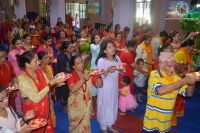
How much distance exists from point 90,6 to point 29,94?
1608 cm

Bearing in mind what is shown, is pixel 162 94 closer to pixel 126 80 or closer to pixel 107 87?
pixel 107 87

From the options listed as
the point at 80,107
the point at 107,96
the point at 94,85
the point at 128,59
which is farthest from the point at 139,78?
the point at 80,107

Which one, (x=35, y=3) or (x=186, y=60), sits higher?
(x=35, y=3)

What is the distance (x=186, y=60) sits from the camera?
4941 mm

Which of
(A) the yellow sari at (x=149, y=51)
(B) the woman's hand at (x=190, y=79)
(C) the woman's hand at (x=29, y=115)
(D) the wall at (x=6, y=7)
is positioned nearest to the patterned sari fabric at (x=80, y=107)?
(C) the woman's hand at (x=29, y=115)

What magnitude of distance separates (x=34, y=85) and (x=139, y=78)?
123 inches

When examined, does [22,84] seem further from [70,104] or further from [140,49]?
[140,49]

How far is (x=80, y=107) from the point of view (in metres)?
3.22

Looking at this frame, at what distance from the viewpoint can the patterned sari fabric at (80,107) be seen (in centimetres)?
318

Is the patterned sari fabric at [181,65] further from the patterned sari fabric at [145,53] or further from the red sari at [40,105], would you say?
the red sari at [40,105]

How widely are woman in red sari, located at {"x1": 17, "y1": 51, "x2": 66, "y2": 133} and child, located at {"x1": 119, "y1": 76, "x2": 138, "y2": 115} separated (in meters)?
2.13

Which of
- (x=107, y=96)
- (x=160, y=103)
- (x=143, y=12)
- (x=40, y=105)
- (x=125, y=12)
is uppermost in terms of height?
(x=143, y=12)

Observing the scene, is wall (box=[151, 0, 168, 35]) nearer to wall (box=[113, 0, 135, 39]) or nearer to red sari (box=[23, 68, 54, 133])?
wall (box=[113, 0, 135, 39])

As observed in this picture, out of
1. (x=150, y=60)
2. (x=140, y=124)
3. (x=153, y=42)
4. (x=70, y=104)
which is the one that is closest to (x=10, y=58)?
(x=70, y=104)
